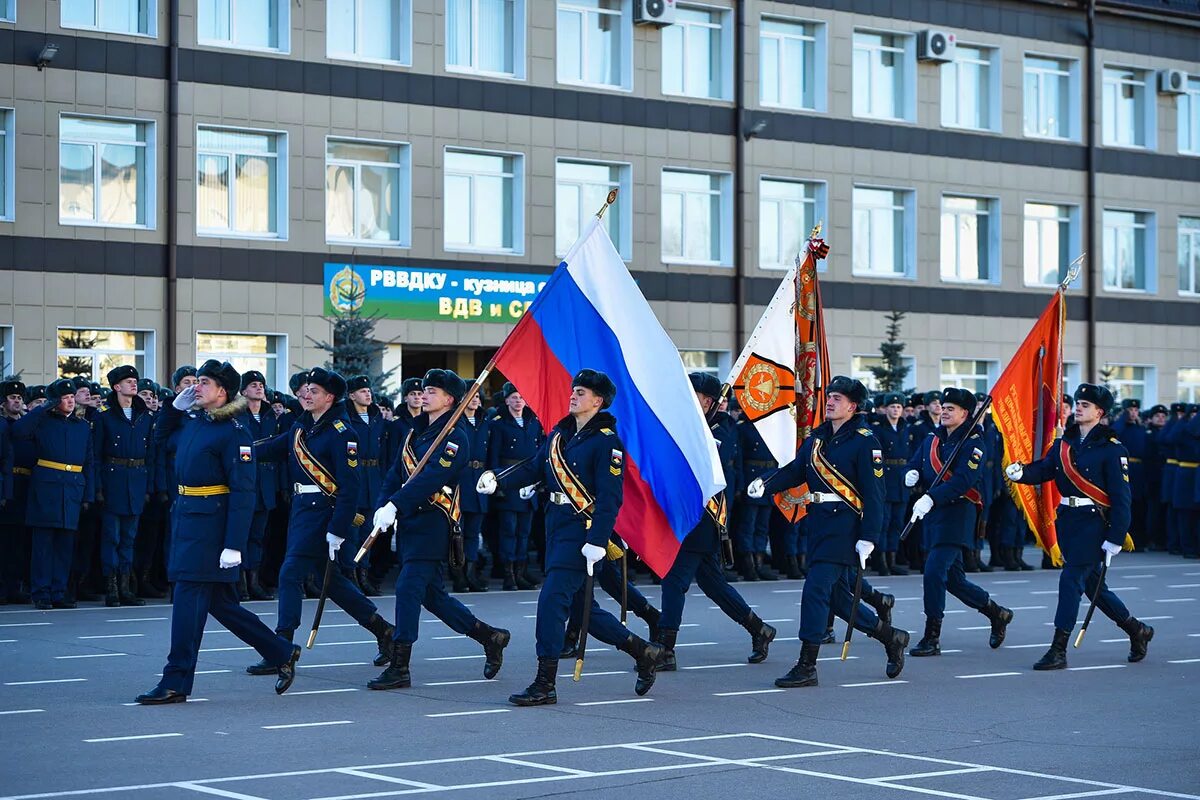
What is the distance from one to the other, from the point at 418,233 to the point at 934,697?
18473mm

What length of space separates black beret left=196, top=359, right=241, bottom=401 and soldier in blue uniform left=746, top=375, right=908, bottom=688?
11.9ft

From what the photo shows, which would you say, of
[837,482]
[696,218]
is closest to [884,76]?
[696,218]

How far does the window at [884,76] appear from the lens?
113 feet

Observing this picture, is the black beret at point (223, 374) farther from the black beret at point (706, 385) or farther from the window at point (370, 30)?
the window at point (370, 30)

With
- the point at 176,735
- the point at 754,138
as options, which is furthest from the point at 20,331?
the point at 176,735

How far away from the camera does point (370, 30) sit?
95.5ft

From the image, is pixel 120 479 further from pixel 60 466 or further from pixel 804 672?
pixel 804 672

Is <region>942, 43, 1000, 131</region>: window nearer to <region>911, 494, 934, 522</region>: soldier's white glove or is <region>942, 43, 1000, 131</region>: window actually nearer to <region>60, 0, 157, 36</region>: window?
<region>60, 0, 157, 36</region>: window

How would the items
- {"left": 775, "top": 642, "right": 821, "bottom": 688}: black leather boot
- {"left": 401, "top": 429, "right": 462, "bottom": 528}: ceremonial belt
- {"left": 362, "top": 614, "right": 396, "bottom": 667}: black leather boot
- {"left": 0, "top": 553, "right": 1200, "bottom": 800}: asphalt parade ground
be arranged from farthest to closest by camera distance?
{"left": 362, "top": 614, "right": 396, "bottom": 667}: black leather boot → {"left": 775, "top": 642, "right": 821, "bottom": 688}: black leather boot → {"left": 401, "top": 429, "right": 462, "bottom": 528}: ceremonial belt → {"left": 0, "top": 553, "right": 1200, "bottom": 800}: asphalt parade ground

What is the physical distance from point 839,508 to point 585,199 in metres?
18.7

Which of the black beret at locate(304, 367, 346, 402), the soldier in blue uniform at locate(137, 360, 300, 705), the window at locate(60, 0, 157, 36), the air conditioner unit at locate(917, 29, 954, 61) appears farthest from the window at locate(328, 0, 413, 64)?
the soldier in blue uniform at locate(137, 360, 300, 705)

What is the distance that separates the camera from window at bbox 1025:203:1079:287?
36.8 m

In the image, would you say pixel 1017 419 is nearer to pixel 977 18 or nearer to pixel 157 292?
pixel 157 292

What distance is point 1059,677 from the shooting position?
43.6 feet
